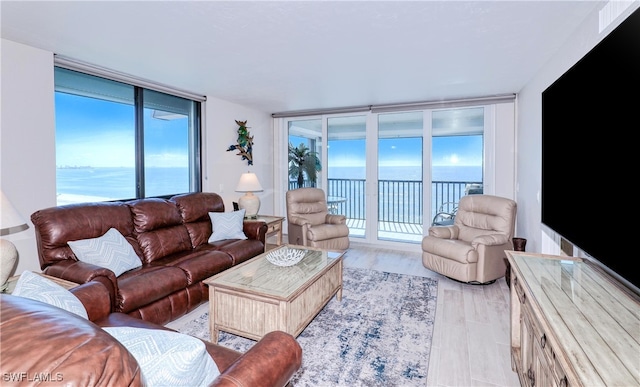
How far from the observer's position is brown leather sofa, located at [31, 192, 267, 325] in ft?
7.35

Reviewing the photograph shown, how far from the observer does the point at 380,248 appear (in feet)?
16.6

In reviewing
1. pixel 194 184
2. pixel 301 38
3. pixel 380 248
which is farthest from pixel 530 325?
pixel 194 184

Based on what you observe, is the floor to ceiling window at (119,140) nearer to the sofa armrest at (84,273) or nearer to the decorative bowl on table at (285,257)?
the sofa armrest at (84,273)

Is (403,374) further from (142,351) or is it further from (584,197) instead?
(142,351)

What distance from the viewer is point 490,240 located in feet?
10.9

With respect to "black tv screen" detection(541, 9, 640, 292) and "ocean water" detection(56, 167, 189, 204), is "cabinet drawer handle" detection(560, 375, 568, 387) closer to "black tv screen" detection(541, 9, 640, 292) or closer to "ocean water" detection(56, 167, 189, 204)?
"black tv screen" detection(541, 9, 640, 292)

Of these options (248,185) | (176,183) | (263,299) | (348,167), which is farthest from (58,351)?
(348,167)

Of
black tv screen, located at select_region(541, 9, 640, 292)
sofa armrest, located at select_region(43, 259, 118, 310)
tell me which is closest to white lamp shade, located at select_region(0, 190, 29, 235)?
sofa armrest, located at select_region(43, 259, 118, 310)

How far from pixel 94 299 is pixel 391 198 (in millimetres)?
4765

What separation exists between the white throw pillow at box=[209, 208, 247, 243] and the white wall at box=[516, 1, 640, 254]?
3.22 meters

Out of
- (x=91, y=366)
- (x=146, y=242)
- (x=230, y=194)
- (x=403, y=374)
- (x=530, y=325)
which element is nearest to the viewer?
(x=91, y=366)

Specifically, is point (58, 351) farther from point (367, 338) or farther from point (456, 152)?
point (456, 152)

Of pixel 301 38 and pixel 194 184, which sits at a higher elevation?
pixel 301 38

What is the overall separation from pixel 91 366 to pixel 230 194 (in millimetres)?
4391
